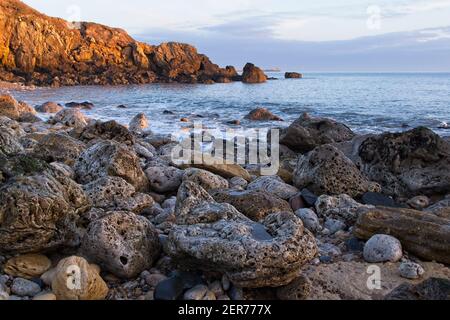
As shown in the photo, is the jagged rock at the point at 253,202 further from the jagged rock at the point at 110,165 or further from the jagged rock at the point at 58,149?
the jagged rock at the point at 58,149

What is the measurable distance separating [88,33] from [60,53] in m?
6.78

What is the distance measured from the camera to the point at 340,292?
3.65 m

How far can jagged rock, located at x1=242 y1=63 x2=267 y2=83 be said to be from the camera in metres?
65.8

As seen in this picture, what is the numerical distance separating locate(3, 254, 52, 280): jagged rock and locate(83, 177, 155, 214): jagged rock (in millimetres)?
1234

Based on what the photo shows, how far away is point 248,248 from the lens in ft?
11.0

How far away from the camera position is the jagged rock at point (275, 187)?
6.12 m

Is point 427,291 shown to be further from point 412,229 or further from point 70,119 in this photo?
point 70,119

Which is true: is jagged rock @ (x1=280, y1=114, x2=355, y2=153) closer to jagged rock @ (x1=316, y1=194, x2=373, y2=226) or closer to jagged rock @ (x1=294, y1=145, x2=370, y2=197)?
jagged rock @ (x1=294, y1=145, x2=370, y2=197)

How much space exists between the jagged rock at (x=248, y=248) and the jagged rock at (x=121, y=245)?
10.8 inches

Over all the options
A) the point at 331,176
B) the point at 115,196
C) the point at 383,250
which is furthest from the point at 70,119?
the point at 383,250

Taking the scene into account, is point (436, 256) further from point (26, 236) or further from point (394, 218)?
point (26, 236)

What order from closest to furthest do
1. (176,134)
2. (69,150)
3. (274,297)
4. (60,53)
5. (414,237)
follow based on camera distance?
(274,297) → (414,237) → (69,150) → (176,134) → (60,53)

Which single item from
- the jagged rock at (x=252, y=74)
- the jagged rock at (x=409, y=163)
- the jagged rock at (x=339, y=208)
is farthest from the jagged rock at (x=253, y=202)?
the jagged rock at (x=252, y=74)
